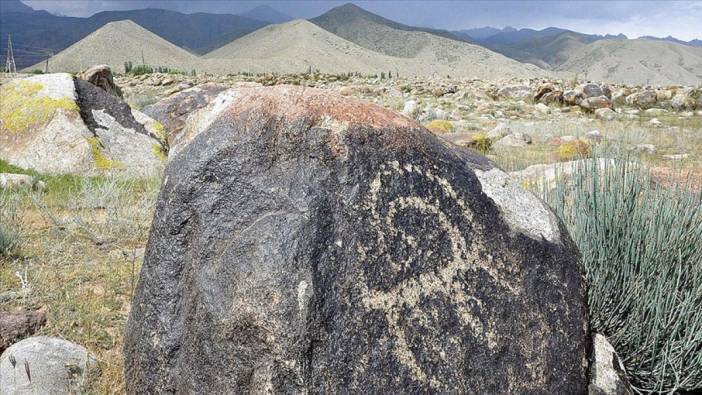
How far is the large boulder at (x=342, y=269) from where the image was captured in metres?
2.01

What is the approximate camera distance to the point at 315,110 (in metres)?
2.44

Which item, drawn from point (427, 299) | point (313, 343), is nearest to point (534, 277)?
point (427, 299)

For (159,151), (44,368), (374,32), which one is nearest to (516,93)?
(159,151)

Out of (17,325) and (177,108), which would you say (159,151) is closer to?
(177,108)

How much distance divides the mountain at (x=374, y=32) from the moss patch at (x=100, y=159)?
Result: 12827 centimetres

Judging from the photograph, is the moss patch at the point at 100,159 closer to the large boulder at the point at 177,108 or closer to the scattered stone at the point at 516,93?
the large boulder at the point at 177,108

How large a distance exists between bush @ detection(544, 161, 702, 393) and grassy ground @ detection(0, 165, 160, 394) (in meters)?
2.58

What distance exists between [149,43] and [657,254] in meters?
113

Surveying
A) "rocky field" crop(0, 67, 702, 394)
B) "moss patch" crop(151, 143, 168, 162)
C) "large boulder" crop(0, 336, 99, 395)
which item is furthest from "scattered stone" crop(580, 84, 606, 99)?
"large boulder" crop(0, 336, 99, 395)

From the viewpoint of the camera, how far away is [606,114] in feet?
51.6

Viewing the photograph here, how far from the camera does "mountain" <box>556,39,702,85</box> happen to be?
132125 mm

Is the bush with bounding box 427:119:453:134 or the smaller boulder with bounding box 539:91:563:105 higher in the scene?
the smaller boulder with bounding box 539:91:563:105

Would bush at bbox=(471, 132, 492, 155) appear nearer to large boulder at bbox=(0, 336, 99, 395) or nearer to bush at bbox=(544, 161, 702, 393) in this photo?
bush at bbox=(544, 161, 702, 393)

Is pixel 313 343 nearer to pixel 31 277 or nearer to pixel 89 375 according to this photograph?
pixel 89 375
